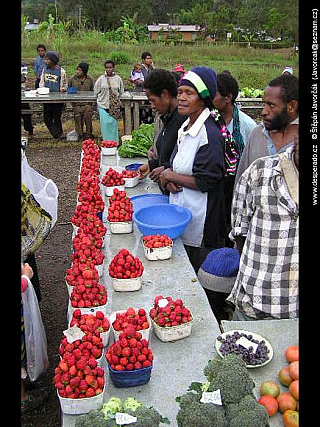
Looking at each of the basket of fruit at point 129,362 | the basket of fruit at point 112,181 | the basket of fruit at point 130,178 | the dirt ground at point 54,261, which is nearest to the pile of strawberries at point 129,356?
the basket of fruit at point 129,362

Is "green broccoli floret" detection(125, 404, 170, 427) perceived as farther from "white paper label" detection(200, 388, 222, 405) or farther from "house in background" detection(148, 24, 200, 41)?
"house in background" detection(148, 24, 200, 41)

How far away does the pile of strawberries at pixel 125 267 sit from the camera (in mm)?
2811

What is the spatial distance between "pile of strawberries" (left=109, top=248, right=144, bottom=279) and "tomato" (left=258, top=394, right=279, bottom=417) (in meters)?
1.13

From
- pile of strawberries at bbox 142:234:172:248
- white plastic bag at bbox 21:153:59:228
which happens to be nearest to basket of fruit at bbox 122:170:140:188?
white plastic bag at bbox 21:153:59:228

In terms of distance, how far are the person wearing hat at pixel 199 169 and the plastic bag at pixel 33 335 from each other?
1.20 metres

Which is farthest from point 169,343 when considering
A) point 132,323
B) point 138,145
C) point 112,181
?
point 138,145

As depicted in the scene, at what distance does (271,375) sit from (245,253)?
634 millimetres

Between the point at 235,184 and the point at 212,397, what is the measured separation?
2006 millimetres

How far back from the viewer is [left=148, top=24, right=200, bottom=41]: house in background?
32594 mm
